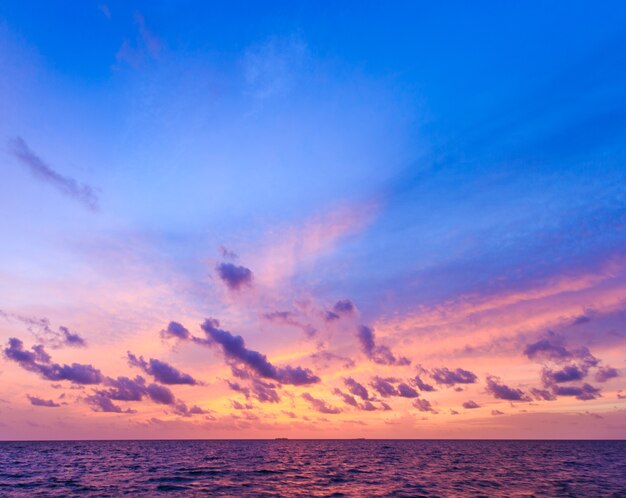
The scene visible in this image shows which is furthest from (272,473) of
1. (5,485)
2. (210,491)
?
(5,485)

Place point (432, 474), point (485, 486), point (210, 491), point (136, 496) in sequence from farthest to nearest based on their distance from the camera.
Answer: point (432, 474), point (485, 486), point (210, 491), point (136, 496)

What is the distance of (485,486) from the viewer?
58875 millimetres

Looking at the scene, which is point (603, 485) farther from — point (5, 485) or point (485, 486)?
point (5, 485)

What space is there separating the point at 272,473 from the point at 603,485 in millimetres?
49999

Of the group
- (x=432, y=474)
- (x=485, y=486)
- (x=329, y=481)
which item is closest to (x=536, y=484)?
(x=485, y=486)

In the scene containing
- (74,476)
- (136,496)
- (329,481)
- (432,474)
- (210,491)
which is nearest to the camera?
(136,496)

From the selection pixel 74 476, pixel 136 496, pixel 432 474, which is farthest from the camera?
pixel 432 474

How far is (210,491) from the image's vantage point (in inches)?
2130

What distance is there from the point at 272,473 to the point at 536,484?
1632 inches

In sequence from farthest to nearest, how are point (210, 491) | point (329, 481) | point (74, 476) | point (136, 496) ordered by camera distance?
1. point (74, 476)
2. point (329, 481)
3. point (210, 491)
4. point (136, 496)

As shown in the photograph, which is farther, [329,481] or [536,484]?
[329,481]

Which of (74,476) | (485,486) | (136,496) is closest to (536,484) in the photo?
(485,486)

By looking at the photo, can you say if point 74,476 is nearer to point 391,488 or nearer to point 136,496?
point 136,496

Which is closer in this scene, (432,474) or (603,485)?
(603,485)
